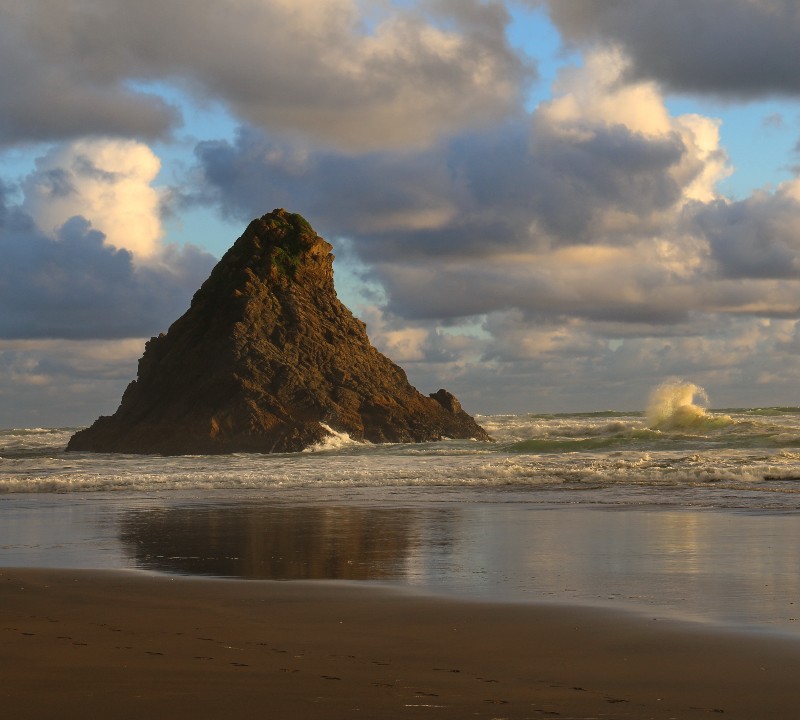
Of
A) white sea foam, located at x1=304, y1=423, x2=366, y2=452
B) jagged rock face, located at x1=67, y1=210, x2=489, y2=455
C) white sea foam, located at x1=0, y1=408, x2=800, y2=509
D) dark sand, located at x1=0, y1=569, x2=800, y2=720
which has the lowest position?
dark sand, located at x1=0, y1=569, x2=800, y2=720

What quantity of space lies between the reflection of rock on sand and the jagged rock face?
2470 centimetres

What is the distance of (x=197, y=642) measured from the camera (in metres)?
7.65

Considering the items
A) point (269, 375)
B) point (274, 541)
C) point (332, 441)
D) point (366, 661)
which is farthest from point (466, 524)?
point (269, 375)

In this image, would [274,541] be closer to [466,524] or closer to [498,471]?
[466,524]

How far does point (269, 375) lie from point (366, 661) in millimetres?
40070

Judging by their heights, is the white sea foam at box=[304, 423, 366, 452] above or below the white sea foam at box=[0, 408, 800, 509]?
above

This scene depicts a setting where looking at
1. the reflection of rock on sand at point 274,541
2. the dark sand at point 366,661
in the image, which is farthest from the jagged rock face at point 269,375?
the dark sand at point 366,661

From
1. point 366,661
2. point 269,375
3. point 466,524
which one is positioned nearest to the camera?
point 366,661

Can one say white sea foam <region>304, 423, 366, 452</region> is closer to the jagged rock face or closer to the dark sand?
the jagged rock face

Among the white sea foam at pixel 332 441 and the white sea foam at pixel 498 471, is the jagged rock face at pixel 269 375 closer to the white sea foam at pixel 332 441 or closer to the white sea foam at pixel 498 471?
the white sea foam at pixel 332 441

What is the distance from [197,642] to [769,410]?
78.3 meters

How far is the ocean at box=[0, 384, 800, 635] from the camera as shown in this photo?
1044 cm

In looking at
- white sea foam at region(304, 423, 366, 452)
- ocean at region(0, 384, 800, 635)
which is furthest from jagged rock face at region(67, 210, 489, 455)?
ocean at region(0, 384, 800, 635)

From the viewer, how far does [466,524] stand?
1645 cm
